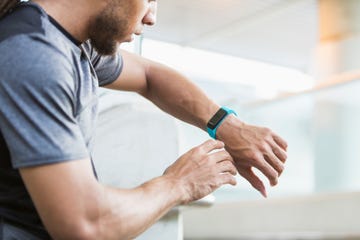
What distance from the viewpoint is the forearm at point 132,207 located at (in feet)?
3.26

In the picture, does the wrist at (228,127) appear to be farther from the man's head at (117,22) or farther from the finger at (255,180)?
the man's head at (117,22)

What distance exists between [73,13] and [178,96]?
40 cm

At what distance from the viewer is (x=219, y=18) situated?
6023mm

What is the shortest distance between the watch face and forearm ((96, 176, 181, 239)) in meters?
0.31

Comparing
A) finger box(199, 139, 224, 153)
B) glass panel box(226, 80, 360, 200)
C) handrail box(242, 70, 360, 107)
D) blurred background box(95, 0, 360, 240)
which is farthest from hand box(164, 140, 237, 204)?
handrail box(242, 70, 360, 107)

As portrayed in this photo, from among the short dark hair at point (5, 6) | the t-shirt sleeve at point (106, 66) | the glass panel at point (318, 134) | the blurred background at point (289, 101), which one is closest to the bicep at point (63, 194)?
the short dark hair at point (5, 6)

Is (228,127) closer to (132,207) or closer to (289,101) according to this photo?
(132,207)

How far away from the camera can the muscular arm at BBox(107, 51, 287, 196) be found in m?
1.31

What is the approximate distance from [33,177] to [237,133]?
1.72 feet

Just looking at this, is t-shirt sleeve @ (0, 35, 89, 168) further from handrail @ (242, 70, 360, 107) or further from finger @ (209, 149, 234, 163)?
handrail @ (242, 70, 360, 107)

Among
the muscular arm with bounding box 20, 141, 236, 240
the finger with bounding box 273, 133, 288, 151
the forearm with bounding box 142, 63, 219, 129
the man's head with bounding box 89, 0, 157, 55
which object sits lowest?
the muscular arm with bounding box 20, 141, 236, 240

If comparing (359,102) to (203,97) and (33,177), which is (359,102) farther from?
(33,177)

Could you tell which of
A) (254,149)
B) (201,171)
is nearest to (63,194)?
(201,171)

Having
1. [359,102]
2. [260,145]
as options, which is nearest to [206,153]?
[260,145]
